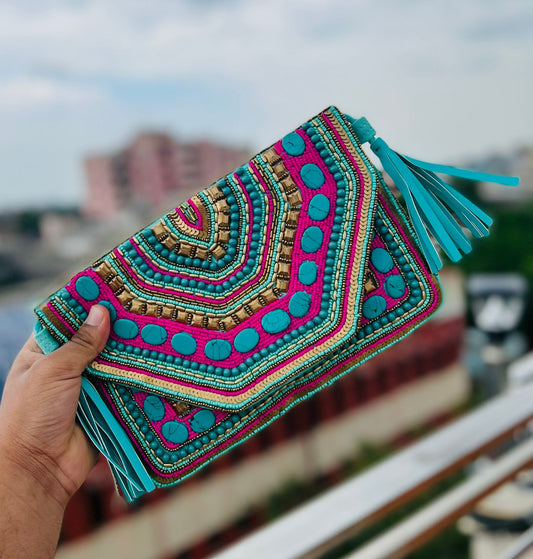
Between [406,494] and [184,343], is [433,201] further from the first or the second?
[406,494]

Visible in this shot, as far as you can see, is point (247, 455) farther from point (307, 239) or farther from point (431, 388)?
point (307, 239)

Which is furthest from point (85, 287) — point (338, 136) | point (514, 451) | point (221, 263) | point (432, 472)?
point (514, 451)

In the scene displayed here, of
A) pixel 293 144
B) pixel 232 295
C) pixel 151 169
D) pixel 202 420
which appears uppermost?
pixel 151 169

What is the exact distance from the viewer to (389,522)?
5426 mm

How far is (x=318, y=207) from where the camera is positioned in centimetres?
64

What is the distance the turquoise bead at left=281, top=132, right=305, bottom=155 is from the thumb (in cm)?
26

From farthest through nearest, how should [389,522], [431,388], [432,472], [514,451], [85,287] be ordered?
[431,388] → [389,522] → [514,451] → [432,472] → [85,287]

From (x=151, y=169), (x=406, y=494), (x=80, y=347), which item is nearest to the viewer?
(x=80, y=347)

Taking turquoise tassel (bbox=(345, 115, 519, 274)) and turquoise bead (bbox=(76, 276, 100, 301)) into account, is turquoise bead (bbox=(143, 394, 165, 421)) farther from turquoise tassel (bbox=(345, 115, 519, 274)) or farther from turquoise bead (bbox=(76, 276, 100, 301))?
turquoise tassel (bbox=(345, 115, 519, 274))

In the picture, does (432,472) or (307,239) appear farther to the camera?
(432,472)

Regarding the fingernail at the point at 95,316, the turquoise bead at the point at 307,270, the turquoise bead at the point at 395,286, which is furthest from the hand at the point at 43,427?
the turquoise bead at the point at 395,286

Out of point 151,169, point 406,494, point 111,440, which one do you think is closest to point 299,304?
point 111,440

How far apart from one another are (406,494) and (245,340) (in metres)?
0.46

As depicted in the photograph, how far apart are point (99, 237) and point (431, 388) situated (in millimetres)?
10453
